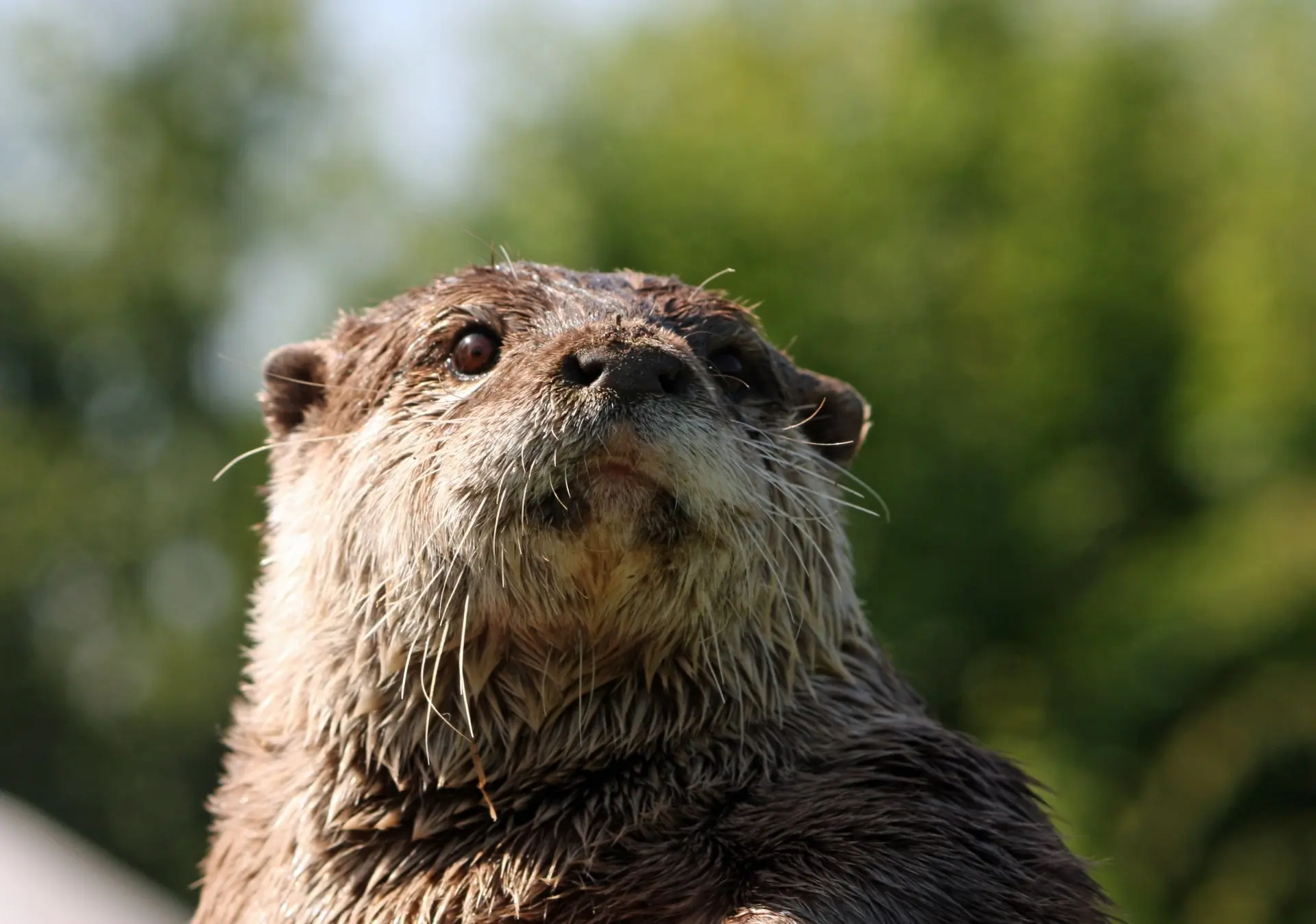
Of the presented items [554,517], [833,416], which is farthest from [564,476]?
[833,416]

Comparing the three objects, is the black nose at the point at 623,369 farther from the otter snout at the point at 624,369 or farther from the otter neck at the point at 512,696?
the otter neck at the point at 512,696

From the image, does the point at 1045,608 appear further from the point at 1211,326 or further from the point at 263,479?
the point at 263,479

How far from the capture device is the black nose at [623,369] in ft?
7.59

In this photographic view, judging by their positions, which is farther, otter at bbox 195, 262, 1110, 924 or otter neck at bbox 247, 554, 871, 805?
otter neck at bbox 247, 554, 871, 805

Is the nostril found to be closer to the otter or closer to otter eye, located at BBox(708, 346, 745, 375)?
the otter

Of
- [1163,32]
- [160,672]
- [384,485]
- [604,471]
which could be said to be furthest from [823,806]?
[160,672]

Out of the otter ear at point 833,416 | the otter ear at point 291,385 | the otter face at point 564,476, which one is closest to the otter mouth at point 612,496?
→ the otter face at point 564,476

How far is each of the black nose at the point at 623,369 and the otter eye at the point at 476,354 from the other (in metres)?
0.39

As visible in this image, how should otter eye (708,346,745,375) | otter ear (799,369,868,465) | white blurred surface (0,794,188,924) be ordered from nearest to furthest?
otter eye (708,346,745,375) → otter ear (799,369,868,465) → white blurred surface (0,794,188,924)

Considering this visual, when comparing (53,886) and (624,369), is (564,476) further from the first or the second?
(53,886)

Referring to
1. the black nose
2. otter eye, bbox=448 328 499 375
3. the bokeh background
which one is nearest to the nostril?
the black nose

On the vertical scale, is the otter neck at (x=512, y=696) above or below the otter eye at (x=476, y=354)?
below

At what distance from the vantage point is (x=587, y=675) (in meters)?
2.57

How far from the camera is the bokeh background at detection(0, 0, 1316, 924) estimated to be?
1470 centimetres
